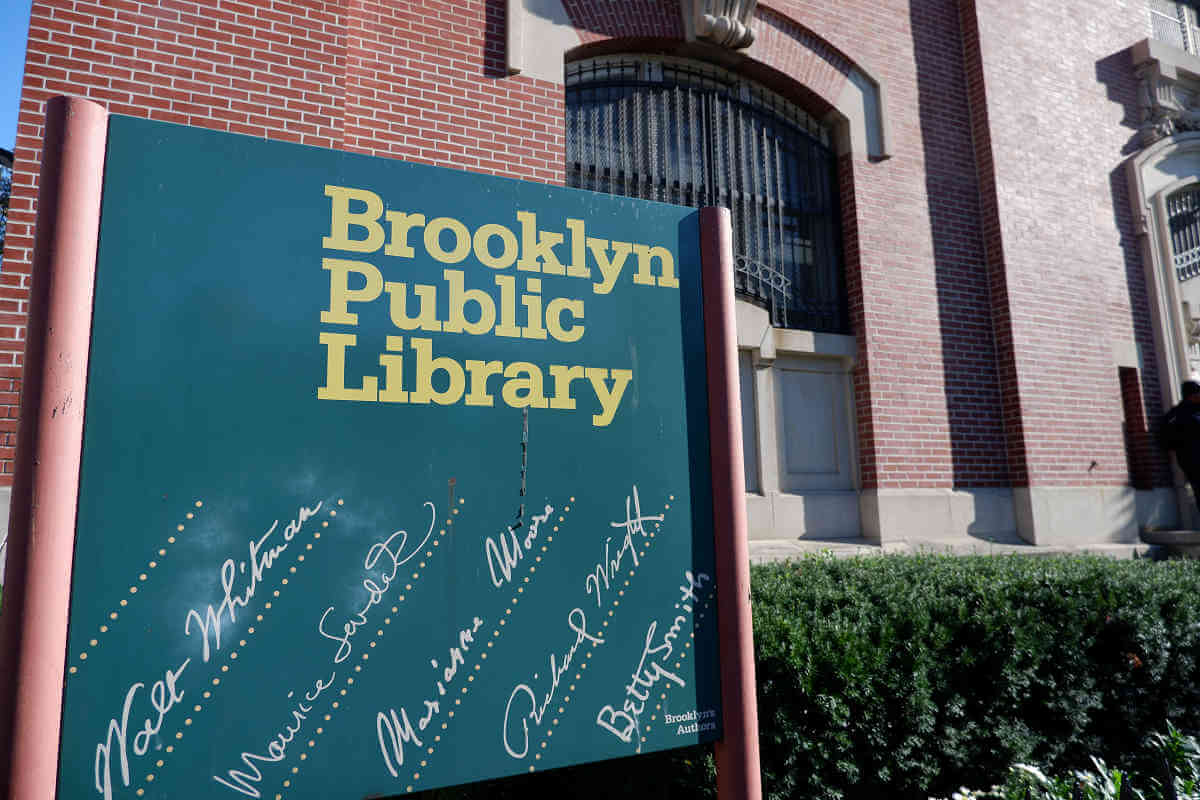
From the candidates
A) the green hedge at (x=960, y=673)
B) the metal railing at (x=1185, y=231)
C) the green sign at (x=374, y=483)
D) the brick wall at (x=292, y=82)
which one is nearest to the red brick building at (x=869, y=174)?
the brick wall at (x=292, y=82)

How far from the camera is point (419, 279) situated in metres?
1.88

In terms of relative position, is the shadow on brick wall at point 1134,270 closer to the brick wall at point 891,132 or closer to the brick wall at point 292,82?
the brick wall at point 891,132

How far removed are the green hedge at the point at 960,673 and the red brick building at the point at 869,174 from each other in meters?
3.20

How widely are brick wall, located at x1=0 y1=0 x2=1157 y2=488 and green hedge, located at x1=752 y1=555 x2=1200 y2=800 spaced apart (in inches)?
135

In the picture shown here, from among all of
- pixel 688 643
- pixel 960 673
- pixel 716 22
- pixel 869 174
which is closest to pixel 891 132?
pixel 869 174

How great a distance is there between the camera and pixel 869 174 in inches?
302

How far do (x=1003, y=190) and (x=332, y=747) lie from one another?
28.3 ft

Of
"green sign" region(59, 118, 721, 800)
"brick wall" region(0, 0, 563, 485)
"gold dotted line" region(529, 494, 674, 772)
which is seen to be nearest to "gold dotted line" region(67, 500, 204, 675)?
"green sign" region(59, 118, 721, 800)

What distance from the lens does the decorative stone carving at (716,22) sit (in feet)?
22.5

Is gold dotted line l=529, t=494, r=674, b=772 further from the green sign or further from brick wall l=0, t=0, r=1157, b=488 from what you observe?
brick wall l=0, t=0, r=1157, b=488

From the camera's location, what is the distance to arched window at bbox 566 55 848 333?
6.85 meters

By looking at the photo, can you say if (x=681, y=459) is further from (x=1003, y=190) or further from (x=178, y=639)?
(x=1003, y=190)
